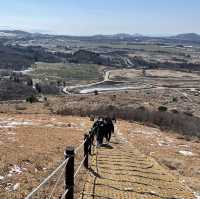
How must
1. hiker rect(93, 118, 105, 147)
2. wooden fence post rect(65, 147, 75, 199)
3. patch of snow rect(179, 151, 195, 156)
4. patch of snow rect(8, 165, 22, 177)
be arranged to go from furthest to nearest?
patch of snow rect(179, 151, 195, 156)
hiker rect(93, 118, 105, 147)
patch of snow rect(8, 165, 22, 177)
wooden fence post rect(65, 147, 75, 199)

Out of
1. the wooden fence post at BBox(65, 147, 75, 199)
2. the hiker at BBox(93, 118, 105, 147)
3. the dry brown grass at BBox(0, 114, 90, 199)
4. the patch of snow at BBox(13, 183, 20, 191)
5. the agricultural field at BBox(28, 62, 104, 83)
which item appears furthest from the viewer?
the agricultural field at BBox(28, 62, 104, 83)

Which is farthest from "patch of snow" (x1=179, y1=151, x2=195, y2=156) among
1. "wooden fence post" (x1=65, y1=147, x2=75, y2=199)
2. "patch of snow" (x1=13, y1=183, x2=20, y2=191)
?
"wooden fence post" (x1=65, y1=147, x2=75, y2=199)

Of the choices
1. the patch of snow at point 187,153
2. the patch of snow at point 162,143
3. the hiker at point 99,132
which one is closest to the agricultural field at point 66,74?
the patch of snow at point 162,143

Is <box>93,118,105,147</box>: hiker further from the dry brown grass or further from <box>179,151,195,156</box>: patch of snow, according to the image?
<box>179,151,195,156</box>: patch of snow

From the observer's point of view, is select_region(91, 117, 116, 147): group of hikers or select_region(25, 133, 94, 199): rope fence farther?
select_region(91, 117, 116, 147): group of hikers

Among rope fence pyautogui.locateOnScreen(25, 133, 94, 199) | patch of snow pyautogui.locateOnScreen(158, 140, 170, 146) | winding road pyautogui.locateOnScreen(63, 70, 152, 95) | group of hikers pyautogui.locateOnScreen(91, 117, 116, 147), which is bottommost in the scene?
winding road pyautogui.locateOnScreen(63, 70, 152, 95)

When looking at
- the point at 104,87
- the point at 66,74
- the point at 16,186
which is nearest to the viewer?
the point at 16,186

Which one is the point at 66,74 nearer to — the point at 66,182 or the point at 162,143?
the point at 162,143

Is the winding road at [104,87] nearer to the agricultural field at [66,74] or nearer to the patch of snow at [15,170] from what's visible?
the agricultural field at [66,74]

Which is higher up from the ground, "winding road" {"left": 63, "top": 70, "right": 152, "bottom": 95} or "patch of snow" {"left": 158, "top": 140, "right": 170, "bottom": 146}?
"patch of snow" {"left": 158, "top": 140, "right": 170, "bottom": 146}

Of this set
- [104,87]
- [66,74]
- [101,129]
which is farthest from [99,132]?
[66,74]

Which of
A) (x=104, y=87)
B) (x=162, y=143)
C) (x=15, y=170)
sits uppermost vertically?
(x=15, y=170)

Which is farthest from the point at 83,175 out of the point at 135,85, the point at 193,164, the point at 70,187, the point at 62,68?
the point at 62,68

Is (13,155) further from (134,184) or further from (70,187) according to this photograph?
(70,187)
